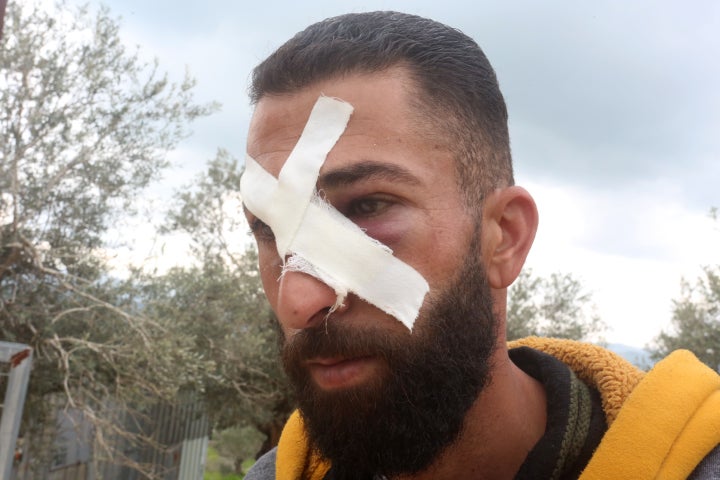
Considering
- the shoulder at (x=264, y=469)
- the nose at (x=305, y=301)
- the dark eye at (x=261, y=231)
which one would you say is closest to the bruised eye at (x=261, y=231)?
the dark eye at (x=261, y=231)

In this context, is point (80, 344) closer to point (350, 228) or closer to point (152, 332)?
point (152, 332)

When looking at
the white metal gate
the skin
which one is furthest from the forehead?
the white metal gate

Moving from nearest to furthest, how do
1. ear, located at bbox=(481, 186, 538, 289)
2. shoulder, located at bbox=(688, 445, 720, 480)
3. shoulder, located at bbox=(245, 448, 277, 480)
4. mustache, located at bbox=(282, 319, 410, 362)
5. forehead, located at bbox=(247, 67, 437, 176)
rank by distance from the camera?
shoulder, located at bbox=(688, 445, 720, 480) → mustache, located at bbox=(282, 319, 410, 362) → forehead, located at bbox=(247, 67, 437, 176) → ear, located at bbox=(481, 186, 538, 289) → shoulder, located at bbox=(245, 448, 277, 480)

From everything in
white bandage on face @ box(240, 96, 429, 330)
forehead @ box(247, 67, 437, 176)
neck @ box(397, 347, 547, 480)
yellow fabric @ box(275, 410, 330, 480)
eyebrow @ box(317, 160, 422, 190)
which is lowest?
yellow fabric @ box(275, 410, 330, 480)

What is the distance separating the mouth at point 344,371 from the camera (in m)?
1.42

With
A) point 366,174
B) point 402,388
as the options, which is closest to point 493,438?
point 402,388

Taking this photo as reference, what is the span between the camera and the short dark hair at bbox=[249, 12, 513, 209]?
1604 millimetres

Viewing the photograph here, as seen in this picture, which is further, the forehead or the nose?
the forehead

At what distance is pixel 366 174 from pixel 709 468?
92 centimetres

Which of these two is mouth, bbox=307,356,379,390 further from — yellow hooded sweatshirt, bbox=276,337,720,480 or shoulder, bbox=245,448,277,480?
shoulder, bbox=245,448,277,480

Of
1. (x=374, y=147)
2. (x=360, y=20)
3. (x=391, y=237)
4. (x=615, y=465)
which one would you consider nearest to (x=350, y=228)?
(x=391, y=237)

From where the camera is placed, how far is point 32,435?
24.2ft

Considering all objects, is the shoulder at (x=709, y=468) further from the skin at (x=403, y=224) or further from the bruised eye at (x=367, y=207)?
the bruised eye at (x=367, y=207)

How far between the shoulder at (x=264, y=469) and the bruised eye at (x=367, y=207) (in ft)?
3.15
